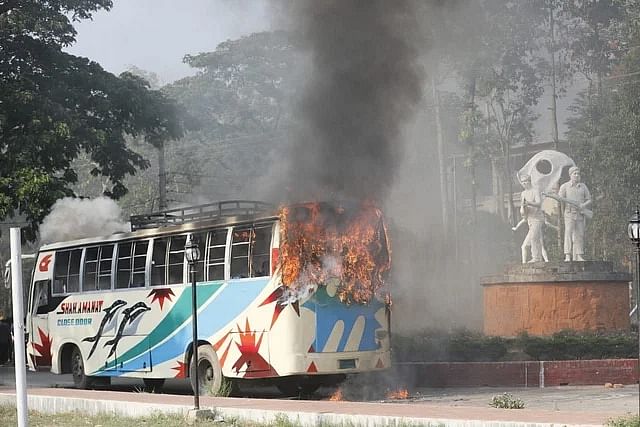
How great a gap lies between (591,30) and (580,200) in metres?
20.1

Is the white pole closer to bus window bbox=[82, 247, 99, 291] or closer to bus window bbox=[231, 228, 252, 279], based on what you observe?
bus window bbox=[231, 228, 252, 279]

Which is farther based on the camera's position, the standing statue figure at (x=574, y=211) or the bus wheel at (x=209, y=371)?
the standing statue figure at (x=574, y=211)

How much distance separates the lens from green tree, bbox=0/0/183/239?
89.5 ft

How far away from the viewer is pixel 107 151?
97.5 feet

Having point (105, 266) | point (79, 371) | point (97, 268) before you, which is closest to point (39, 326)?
point (79, 371)

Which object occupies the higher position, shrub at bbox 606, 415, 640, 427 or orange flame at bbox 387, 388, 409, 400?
orange flame at bbox 387, 388, 409, 400

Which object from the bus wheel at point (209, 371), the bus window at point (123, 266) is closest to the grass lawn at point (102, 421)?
the bus wheel at point (209, 371)

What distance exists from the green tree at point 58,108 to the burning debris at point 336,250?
12587 millimetres

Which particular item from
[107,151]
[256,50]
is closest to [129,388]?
[107,151]

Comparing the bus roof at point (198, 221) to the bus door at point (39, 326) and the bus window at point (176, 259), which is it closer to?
the bus window at point (176, 259)

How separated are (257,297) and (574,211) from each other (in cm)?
1105

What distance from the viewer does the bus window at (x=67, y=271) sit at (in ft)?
65.7

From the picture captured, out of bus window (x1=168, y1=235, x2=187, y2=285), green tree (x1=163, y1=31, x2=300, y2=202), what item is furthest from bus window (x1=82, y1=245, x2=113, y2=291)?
green tree (x1=163, y1=31, x2=300, y2=202)

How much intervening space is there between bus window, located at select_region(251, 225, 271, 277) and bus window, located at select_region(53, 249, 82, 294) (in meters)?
5.40
